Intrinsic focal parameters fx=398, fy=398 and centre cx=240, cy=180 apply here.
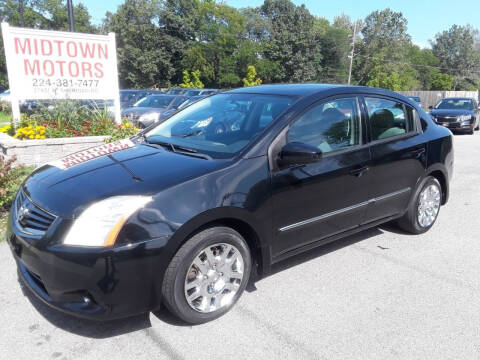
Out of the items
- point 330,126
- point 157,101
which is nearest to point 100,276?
point 330,126

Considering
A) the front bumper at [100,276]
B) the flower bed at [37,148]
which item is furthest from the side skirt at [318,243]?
the flower bed at [37,148]

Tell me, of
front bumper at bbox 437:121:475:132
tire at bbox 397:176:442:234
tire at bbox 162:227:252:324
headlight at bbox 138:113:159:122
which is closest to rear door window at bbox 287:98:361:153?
tire at bbox 162:227:252:324

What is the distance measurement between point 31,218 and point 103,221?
62cm

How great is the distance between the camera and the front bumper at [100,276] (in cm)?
236

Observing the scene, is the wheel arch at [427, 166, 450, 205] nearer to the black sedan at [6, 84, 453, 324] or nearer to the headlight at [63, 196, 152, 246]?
the black sedan at [6, 84, 453, 324]

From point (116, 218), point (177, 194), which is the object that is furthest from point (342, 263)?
point (116, 218)

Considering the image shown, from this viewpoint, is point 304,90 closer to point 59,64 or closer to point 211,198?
point 211,198

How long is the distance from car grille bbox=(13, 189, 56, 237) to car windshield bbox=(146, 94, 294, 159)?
1.20 metres

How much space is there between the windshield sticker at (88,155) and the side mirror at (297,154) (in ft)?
4.61

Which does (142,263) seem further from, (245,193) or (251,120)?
(251,120)

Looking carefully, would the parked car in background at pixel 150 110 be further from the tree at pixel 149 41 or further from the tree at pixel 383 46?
the tree at pixel 383 46

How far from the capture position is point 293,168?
3.15m

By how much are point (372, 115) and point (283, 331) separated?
223 cm

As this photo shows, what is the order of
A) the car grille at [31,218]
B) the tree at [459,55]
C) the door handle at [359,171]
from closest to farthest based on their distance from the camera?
the car grille at [31,218]
the door handle at [359,171]
the tree at [459,55]
